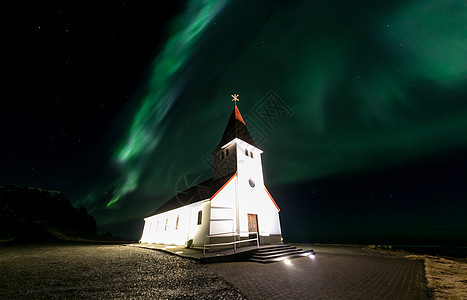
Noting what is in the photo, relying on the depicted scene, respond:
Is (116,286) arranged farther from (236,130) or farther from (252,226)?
(236,130)

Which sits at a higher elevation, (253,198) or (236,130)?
(236,130)

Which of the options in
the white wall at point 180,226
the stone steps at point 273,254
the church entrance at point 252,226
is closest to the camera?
the stone steps at point 273,254

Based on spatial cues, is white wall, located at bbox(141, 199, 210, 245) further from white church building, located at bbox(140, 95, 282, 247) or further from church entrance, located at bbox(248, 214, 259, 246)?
church entrance, located at bbox(248, 214, 259, 246)

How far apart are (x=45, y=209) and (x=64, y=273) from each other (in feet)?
176

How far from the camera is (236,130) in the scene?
1664 cm

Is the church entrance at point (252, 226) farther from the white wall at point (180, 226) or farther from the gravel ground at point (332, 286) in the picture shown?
the gravel ground at point (332, 286)

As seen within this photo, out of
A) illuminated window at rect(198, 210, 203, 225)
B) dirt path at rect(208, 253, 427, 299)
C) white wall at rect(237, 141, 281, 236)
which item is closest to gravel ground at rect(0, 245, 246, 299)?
dirt path at rect(208, 253, 427, 299)

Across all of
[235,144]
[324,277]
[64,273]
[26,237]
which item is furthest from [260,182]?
[26,237]

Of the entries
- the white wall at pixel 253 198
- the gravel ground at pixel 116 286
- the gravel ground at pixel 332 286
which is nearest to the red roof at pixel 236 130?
the white wall at pixel 253 198

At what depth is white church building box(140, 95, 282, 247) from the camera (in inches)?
499

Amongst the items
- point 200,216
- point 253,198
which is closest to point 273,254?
point 253,198

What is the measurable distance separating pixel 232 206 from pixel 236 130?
7.25 metres

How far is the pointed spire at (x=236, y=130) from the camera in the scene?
1659cm

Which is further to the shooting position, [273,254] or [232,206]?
[232,206]
